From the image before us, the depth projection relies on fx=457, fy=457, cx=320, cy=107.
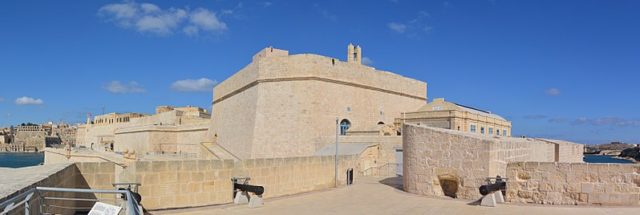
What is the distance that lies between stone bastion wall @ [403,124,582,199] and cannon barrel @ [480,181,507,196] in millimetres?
385

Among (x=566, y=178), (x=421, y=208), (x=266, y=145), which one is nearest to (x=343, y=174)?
(x=421, y=208)

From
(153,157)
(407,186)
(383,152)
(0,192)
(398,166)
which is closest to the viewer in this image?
(0,192)

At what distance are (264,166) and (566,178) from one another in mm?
7037

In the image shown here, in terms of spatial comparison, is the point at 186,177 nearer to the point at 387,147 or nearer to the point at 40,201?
the point at 40,201

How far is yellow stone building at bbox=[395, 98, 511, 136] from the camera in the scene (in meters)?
29.6

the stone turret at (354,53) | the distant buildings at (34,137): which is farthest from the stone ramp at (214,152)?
the distant buildings at (34,137)

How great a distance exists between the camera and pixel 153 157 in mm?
36250

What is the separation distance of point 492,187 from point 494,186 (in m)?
0.09

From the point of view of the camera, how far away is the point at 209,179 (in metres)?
10.4

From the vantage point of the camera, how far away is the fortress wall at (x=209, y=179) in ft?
31.3

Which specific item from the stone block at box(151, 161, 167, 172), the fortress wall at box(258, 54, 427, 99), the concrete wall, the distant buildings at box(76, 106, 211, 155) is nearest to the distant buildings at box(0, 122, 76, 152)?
the distant buildings at box(76, 106, 211, 155)

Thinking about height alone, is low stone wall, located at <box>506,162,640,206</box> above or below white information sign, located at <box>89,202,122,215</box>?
below

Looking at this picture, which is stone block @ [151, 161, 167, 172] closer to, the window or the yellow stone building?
the window

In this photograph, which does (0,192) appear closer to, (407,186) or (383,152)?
(407,186)
